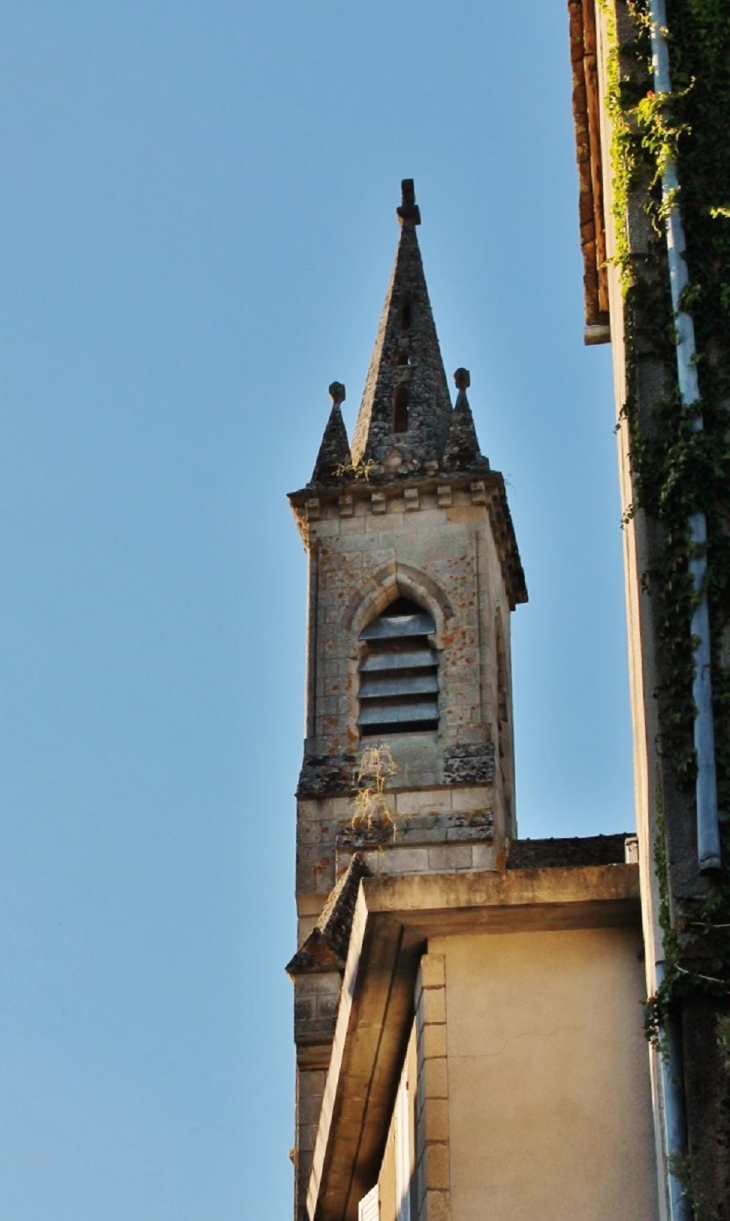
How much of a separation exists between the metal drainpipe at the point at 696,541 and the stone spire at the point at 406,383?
22807 millimetres

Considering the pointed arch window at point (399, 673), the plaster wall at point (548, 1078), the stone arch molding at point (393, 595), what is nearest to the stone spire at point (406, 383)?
the stone arch molding at point (393, 595)

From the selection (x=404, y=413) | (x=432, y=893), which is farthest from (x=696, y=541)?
(x=404, y=413)

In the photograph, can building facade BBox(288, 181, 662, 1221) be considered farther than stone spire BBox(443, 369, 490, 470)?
No

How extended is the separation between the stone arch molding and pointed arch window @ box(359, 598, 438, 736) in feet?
0.39

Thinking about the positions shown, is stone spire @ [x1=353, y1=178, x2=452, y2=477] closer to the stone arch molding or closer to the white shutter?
the stone arch molding

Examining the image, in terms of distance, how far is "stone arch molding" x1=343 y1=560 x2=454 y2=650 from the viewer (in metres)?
32.2

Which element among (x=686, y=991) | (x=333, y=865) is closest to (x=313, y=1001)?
(x=333, y=865)

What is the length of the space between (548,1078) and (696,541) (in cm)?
252

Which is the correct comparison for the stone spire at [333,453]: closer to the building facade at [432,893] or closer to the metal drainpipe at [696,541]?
the building facade at [432,893]

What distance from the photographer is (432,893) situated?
34.2ft

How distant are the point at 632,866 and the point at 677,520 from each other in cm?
171

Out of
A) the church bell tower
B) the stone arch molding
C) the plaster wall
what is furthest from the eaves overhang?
the stone arch molding

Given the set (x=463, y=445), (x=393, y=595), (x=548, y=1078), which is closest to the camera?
(x=548, y=1078)

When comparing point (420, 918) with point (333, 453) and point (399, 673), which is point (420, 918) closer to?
point (399, 673)
